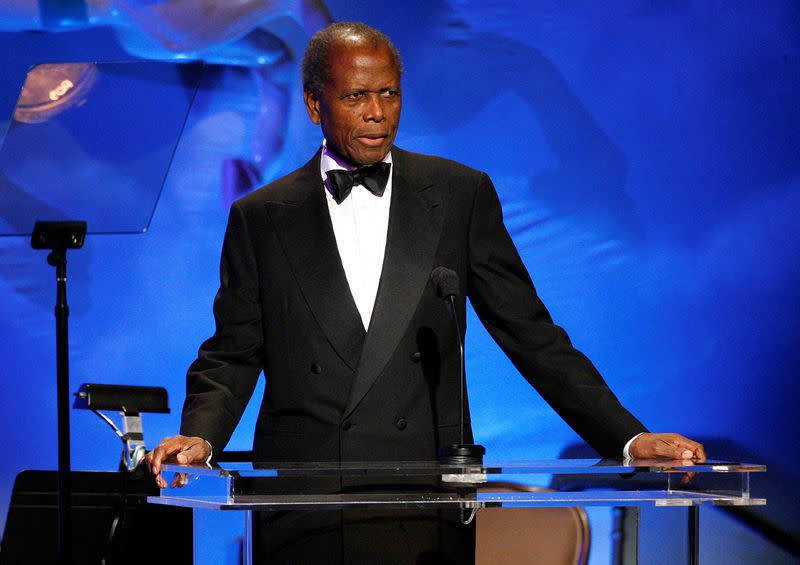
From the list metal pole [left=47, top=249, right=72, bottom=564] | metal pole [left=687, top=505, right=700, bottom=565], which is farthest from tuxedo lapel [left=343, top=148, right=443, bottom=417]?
metal pole [left=47, top=249, right=72, bottom=564]

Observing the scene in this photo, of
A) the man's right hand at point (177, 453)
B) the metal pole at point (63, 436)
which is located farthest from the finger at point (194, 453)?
the metal pole at point (63, 436)

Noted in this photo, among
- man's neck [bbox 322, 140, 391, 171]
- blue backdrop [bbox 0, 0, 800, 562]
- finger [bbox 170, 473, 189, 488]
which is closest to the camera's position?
finger [bbox 170, 473, 189, 488]

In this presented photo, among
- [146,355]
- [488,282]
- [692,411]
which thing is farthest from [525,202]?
[488,282]

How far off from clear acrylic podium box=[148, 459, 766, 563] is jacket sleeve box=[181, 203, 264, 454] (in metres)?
0.48

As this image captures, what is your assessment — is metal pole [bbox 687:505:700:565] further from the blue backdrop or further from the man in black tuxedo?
the blue backdrop

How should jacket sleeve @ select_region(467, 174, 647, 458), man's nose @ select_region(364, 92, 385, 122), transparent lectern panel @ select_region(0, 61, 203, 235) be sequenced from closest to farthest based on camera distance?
1. jacket sleeve @ select_region(467, 174, 647, 458)
2. man's nose @ select_region(364, 92, 385, 122)
3. transparent lectern panel @ select_region(0, 61, 203, 235)

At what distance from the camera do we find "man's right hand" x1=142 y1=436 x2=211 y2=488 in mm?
1793

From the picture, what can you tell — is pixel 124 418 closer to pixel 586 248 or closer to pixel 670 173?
pixel 586 248

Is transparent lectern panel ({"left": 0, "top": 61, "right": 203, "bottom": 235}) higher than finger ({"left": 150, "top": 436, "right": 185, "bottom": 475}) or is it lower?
higher

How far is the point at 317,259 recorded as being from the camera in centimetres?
229

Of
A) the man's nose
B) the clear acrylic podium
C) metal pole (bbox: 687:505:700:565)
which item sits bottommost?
metal pole (bbox: 687:505:700:565)

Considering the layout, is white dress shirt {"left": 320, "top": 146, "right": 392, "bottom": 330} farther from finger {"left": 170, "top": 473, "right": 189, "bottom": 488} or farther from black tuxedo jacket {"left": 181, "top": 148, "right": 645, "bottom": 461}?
finger {"left": 170, "top": 473, "right": 189, "bottom": 488}

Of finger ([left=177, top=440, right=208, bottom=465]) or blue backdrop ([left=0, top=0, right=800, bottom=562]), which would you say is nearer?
finger ([left=177, top=440, right=208, bottom=465])

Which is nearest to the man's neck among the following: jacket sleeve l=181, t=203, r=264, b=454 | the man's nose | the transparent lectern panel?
the man's nose
